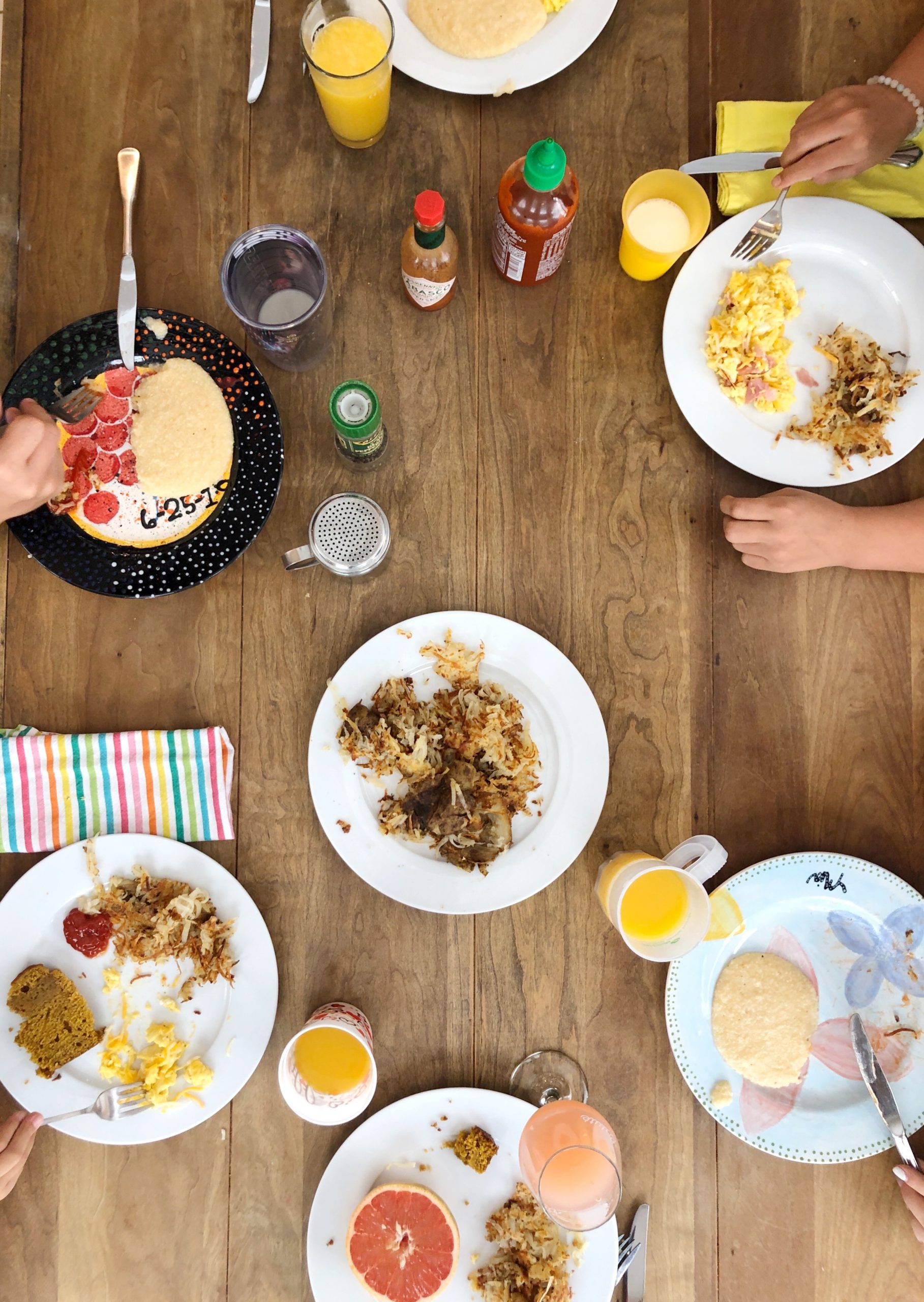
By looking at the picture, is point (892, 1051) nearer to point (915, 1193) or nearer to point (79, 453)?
point (915, 1193)

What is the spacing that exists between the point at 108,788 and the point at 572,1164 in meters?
0.88

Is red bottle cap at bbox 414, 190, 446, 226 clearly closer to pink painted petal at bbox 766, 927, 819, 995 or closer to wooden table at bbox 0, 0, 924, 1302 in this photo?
wooden table at bbox 0, 0, 924, 1302

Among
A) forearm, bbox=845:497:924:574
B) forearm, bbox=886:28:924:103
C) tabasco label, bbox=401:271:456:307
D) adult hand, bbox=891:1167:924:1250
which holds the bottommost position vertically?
adult hand, bbox=891:1167:924:1250

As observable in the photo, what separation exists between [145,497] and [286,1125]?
3.27 ft

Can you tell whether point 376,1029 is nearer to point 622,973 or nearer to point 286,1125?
point 286,1125

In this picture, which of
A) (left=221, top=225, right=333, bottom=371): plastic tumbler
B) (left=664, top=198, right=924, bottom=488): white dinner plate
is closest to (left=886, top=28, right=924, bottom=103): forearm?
(left=664, top=198, right=924, bottom=488): white dinner plate

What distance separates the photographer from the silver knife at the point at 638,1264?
1262 mm

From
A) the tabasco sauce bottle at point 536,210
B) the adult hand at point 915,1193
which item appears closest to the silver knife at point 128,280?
the tabasco sauce bottle at point 536,210

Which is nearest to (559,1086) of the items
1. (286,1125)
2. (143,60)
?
(286,1125)

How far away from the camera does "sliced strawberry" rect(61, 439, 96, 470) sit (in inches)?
48.6

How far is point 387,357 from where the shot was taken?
132 cm

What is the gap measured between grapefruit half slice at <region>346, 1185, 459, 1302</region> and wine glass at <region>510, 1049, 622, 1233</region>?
0.15 metres

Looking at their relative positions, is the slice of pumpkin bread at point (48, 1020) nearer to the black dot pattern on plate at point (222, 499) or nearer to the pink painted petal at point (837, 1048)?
the black dot pattern on plate at point (222, 499)

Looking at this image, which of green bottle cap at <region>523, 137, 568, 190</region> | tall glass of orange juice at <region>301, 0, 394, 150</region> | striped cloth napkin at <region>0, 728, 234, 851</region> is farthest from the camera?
striped cloth napkin at <region>0, 728, 234, 851</region>
